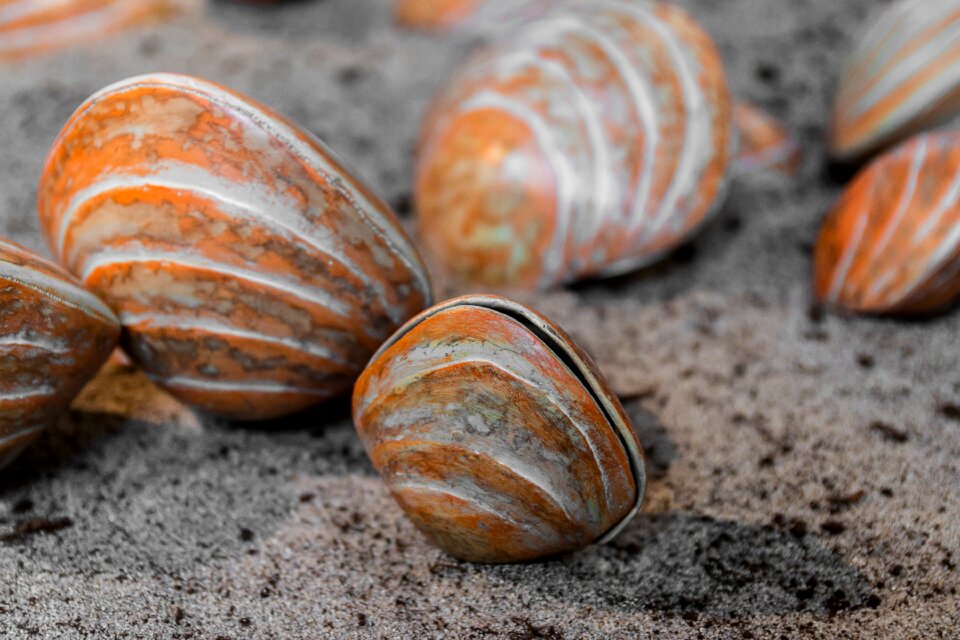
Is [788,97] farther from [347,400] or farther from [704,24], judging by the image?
[347,400]

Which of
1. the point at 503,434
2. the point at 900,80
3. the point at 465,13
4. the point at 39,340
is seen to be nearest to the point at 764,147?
the point at 900,80

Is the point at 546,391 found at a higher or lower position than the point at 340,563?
higher

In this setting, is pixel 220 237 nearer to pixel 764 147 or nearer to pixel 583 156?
pixel 583 156

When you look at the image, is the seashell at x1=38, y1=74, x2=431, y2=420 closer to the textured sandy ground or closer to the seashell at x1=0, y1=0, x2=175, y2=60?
the textured sandy ground

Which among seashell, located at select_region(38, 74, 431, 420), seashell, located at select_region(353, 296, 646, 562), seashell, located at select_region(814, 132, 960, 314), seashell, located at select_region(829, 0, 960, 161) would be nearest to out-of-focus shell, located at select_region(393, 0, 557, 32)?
seashell, located at select_region(829, 0, 960, 161)

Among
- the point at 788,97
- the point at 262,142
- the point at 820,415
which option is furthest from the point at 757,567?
the point at 788,97

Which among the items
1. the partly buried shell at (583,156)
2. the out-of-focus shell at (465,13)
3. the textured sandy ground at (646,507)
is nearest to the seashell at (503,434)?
the textured sandy ground at (646,507)
